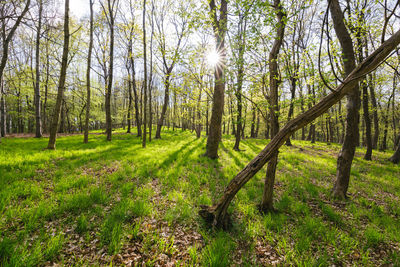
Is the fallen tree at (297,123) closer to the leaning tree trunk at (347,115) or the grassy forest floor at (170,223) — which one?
the grassy forest floor at (170,223)

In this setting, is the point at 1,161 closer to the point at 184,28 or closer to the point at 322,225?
the point at 322,225

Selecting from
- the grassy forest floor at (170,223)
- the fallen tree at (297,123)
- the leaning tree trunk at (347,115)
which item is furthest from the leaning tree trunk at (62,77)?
the leaning tree trunk at (347,115)

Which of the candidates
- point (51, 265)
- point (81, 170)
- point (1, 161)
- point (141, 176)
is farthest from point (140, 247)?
point (1, 161)

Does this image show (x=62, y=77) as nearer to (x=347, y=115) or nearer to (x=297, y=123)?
(x=297, y=123)

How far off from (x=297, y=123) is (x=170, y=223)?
3.17 m

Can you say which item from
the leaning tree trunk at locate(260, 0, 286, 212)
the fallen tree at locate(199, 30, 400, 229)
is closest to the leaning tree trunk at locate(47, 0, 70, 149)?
the fallen tree at locate(199, 30, 400, 229)

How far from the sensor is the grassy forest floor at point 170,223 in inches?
92.7

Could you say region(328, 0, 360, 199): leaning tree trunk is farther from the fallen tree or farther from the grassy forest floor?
the fallen tree

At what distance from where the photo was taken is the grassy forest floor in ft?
7.73

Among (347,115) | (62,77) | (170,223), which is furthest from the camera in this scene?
(62,77)

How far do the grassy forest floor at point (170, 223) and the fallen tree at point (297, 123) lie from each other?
0.33 m

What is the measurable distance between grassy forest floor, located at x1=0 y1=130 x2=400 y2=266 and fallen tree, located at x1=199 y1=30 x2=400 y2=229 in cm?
33

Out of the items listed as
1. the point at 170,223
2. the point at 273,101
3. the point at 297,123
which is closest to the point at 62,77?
the point at 170,223

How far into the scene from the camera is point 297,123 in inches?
95.4
